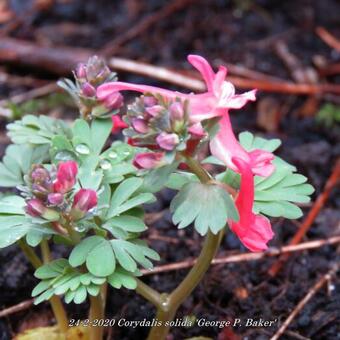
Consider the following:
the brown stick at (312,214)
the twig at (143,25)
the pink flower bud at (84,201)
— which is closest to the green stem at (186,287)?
the pink flower bud at (84,201)

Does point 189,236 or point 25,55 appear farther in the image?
point 25,55

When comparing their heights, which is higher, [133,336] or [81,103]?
[81,103]

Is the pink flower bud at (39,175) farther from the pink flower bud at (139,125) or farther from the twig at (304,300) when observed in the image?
the twig at (304,300)

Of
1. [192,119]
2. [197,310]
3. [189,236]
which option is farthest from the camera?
[189,236]

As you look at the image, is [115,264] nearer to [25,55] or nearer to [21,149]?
[21,149]

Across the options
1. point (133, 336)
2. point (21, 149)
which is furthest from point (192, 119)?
point (133, 336)

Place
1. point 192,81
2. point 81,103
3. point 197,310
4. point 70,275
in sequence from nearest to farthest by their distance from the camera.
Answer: point 70,275
point 81,103
point 197,310
point 192,81

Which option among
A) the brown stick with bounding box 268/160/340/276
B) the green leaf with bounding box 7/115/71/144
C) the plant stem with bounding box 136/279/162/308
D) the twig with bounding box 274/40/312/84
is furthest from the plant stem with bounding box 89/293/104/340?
the twig with bounding box 274/40/312/84
